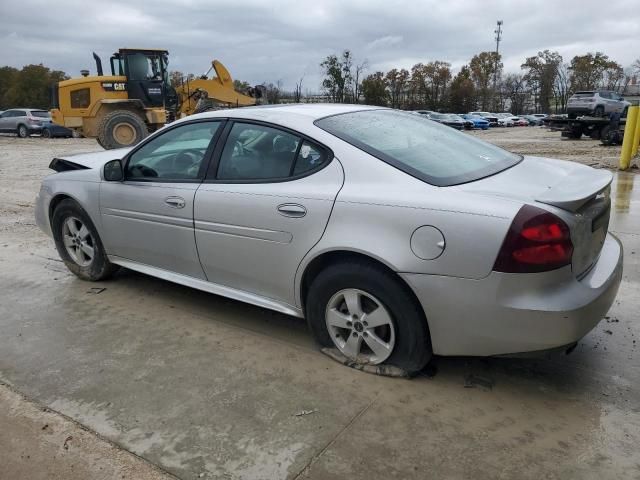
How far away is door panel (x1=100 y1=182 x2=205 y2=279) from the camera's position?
3.67 meters

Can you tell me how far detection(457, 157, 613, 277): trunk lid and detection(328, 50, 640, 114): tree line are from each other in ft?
186

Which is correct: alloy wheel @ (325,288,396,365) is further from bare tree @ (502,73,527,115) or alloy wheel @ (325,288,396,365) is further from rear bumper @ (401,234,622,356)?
bare tree @ (502,73,527,115)

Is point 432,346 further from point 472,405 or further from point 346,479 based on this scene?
point 346,479

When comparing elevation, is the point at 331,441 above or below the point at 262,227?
below

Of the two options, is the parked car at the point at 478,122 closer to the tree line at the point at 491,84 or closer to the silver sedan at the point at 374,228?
the tree line at the point at 491,84

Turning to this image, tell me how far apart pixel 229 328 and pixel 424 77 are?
67765 mm

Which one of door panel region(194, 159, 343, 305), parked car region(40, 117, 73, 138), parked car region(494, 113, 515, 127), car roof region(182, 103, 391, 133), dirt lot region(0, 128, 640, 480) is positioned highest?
parked car region(494, 113, 515, 127)

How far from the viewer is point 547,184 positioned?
2.88 m

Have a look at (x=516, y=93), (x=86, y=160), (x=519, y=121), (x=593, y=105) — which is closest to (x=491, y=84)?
(x=516, y=93)

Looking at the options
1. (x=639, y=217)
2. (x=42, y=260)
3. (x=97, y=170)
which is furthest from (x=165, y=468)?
(x=639, y=217)

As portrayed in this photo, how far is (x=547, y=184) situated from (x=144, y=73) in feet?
52.8

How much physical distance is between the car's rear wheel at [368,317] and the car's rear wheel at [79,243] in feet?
7.33

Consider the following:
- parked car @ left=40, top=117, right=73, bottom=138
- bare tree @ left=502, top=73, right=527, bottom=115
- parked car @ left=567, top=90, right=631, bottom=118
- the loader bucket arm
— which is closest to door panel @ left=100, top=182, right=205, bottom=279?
the loader bucket arm

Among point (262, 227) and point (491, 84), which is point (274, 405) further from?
point (491, 84)
